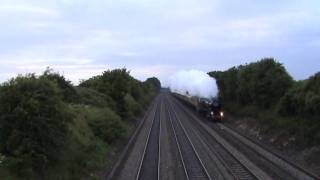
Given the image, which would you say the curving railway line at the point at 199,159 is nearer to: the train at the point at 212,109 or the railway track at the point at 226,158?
the railway track at the point at 226,158

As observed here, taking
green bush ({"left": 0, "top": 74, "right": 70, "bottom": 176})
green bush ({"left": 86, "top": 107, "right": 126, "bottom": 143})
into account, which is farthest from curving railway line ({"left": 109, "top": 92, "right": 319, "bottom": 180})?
green bush ({"left": 0, "top": 74, "right": 70, "bottom": 176})

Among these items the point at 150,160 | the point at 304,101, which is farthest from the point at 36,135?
the point at 304,101

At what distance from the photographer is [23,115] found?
2358 cm

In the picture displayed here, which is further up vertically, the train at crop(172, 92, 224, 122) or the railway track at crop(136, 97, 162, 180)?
the train at crop(172, 92, 224, 122)

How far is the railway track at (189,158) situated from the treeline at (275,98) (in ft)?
23.8

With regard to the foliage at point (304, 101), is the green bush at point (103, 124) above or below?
below

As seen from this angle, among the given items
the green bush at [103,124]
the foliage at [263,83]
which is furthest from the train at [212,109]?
the green bush at [103,124]

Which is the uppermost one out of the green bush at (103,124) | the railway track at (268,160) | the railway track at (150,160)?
the green bush at (103,124)

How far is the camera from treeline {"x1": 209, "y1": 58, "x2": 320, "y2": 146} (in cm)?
4084

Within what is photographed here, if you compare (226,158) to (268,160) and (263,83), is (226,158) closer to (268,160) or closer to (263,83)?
(268,160)

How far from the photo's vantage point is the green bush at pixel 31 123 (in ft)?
76.3

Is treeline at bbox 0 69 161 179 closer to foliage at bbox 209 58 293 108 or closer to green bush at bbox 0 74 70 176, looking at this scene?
green bush at bbox 0 74 70 176

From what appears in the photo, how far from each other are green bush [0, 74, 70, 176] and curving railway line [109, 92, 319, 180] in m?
5.13

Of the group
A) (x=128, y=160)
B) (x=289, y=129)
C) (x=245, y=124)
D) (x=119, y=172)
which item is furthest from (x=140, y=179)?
(x=245, y=124)
